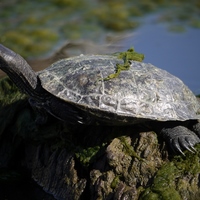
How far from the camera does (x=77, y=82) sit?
397 cm

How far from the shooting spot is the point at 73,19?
9016 millimetres

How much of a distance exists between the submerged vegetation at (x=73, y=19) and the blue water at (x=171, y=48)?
12.9 inches

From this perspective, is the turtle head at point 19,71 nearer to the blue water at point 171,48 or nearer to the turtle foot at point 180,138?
the turtle foot at point 180,138

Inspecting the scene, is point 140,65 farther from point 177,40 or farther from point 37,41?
point 37,41

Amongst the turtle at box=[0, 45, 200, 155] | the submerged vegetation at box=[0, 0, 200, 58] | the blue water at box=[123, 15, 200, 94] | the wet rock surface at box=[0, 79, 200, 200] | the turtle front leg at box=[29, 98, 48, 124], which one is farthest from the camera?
the submerged vegetation at box=[0, 0, 200, 58]

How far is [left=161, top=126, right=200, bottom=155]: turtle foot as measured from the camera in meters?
3.77

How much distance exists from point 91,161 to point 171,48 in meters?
3.47

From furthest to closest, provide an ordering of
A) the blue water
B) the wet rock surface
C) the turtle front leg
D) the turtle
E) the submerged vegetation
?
the submerged vegetation → the blue water → the turtle front leg → the turtle → the wet rock surface

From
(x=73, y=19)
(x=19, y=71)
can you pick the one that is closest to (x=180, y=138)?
(x=19, y=71)

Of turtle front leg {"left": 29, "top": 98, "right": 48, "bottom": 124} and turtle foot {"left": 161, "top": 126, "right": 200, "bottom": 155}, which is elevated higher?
turtle front leg {"left": 29, "top": 98, "right": 48, "bottom": 124}

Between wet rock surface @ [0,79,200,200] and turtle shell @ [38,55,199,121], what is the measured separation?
181mm

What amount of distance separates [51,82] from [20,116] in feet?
2.05

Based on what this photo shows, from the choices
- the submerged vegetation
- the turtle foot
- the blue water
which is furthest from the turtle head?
the submerged vegetation

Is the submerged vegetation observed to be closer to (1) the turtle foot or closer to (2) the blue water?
(2) the blue water
